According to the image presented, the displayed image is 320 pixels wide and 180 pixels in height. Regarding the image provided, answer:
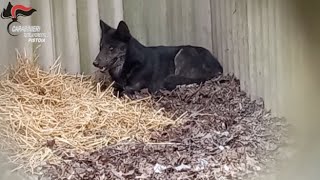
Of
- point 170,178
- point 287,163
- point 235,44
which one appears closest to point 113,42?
point 235,44

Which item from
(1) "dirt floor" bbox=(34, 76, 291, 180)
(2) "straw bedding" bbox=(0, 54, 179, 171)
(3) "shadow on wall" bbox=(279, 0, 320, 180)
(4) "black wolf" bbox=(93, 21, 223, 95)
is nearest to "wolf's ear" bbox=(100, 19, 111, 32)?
(4) "black wolf" bbox=(93, 21, 223, 95)

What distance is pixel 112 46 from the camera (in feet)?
10.2

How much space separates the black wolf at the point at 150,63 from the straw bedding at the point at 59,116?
144 millimetres

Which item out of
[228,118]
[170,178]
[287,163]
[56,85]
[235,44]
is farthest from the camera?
[235,44]

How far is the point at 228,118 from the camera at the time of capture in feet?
8.91

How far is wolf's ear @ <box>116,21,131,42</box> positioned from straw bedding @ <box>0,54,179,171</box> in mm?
265

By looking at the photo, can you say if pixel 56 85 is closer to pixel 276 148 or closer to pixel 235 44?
pixel 235 44

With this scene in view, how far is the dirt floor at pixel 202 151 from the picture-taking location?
217cm

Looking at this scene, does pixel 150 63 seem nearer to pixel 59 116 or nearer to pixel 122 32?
pixel 122 32

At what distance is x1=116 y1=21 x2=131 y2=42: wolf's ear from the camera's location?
3101 mm

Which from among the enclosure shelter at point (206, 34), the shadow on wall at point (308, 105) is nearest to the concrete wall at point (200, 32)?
the enclosure shelter at point (206, 34)

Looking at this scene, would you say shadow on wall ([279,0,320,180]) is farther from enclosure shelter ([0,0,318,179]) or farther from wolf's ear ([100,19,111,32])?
wolf's ear ([100,19,111,32])

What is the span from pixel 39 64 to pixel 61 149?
706 millimetres

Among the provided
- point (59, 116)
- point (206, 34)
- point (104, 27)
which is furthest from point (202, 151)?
point (206, 34)
